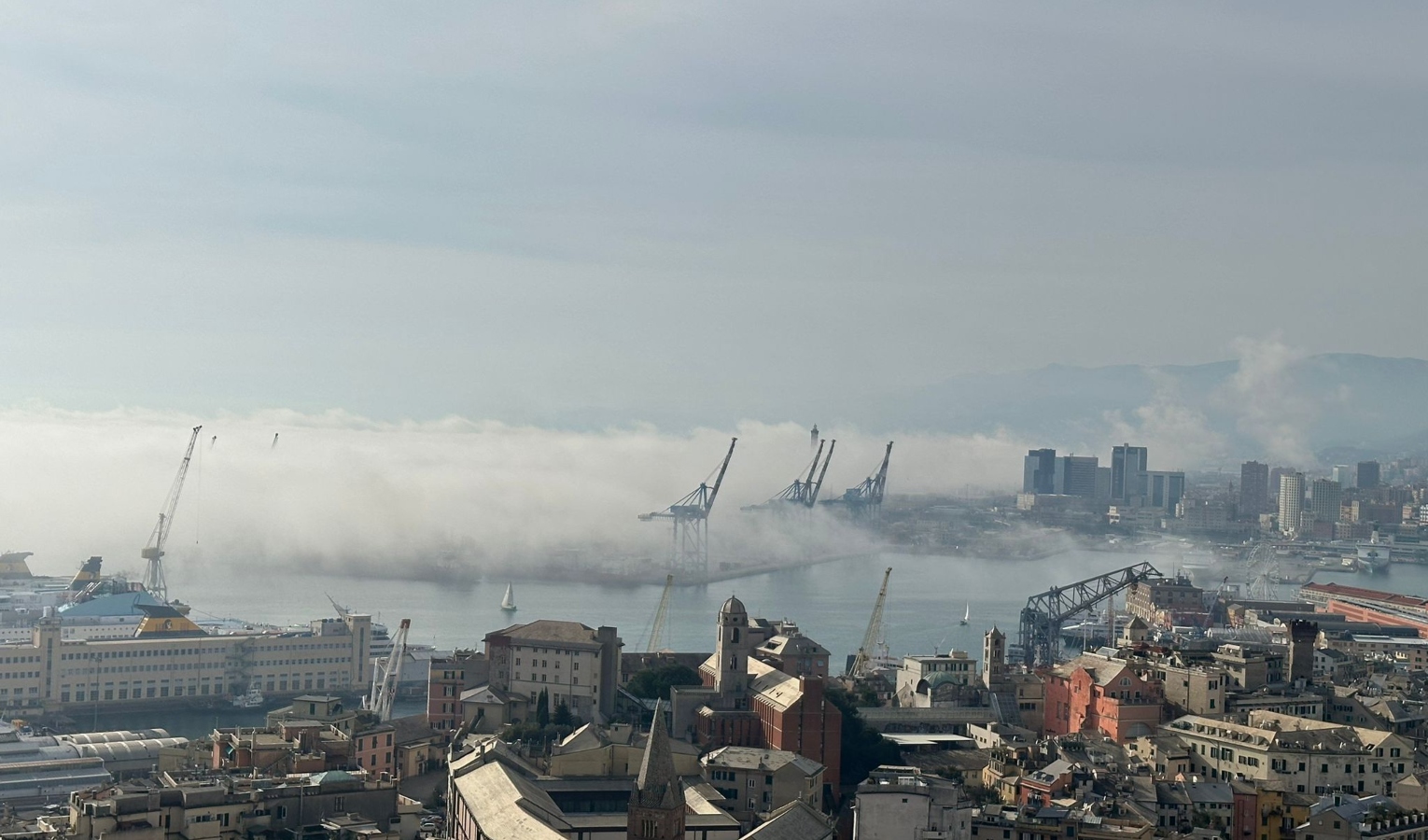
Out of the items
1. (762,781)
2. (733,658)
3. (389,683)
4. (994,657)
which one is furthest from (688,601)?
(762,781)

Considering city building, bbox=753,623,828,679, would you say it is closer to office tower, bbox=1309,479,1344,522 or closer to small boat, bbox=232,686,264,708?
small boat, bbox=232,686,264,708

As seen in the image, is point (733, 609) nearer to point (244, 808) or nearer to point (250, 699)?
point (244, 808)

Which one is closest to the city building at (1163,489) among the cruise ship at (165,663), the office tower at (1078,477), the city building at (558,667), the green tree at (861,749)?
the office tower at (1078,477)

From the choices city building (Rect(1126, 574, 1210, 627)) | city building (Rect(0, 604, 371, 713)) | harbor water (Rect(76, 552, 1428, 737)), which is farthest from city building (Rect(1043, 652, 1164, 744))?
city building (Rect(1126, 574, 1210, 627))

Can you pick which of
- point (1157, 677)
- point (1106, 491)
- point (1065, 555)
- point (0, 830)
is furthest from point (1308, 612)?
point (1106, 491)

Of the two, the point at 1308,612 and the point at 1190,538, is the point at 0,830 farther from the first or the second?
the point at 1190,538
